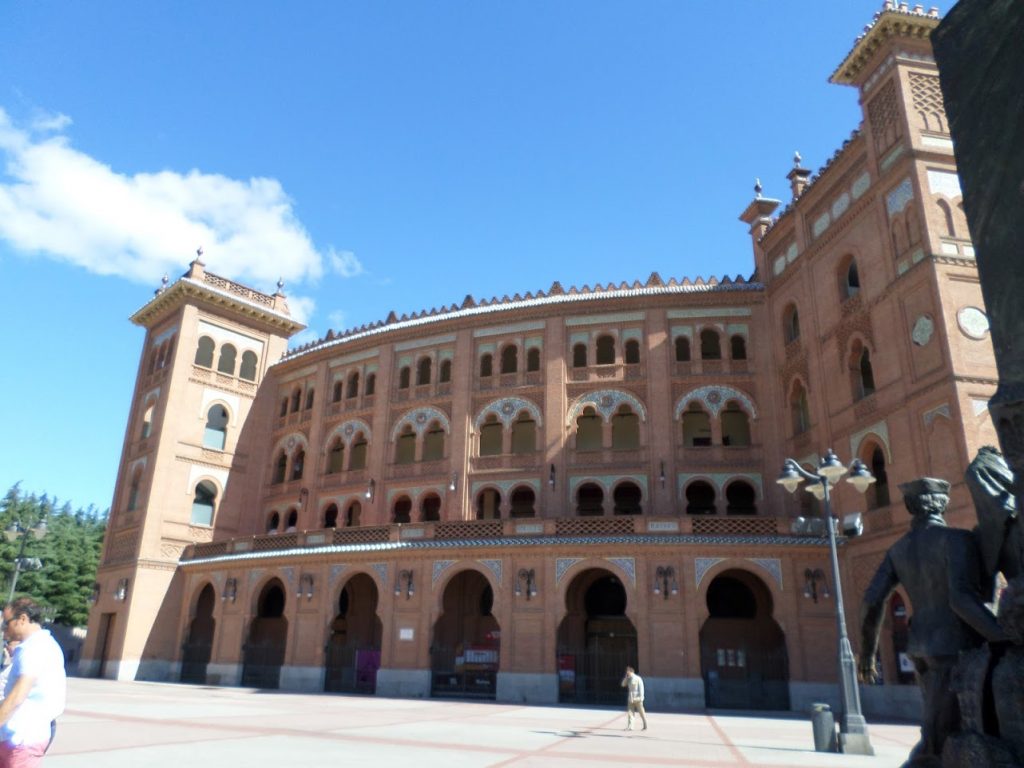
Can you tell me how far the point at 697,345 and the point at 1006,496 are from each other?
27.2m

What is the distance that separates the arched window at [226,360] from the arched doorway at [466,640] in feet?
58.0

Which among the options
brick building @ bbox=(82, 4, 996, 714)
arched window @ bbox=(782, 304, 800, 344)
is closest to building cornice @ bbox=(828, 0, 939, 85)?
brick building @ bbox=(82, 4, 996, 714)

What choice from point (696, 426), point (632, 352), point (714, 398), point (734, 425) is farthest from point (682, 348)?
point (734, 425)

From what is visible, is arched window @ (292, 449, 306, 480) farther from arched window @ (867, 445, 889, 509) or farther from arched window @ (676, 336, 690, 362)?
arched window @ (867, 445, 889, 509)

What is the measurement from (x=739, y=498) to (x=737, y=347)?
6281 mm

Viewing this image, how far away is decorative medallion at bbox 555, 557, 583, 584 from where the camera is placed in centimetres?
2478

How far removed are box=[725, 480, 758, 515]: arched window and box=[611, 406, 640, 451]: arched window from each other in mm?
4117

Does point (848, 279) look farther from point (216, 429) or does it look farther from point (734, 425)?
point (216, 429)

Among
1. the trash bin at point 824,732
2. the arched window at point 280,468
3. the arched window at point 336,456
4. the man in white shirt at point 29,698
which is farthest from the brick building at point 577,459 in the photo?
the man in white shirt at point 29,698

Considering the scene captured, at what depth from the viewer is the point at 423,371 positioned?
112ft

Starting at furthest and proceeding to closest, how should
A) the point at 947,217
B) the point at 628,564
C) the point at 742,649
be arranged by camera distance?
the point at 742,649
the point at 628,564
the point at 947,217

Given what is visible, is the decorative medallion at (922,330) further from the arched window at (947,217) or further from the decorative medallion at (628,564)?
the decorative medallion at (628,564)

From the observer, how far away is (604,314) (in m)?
31.3

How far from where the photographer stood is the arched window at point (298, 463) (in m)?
36.7
